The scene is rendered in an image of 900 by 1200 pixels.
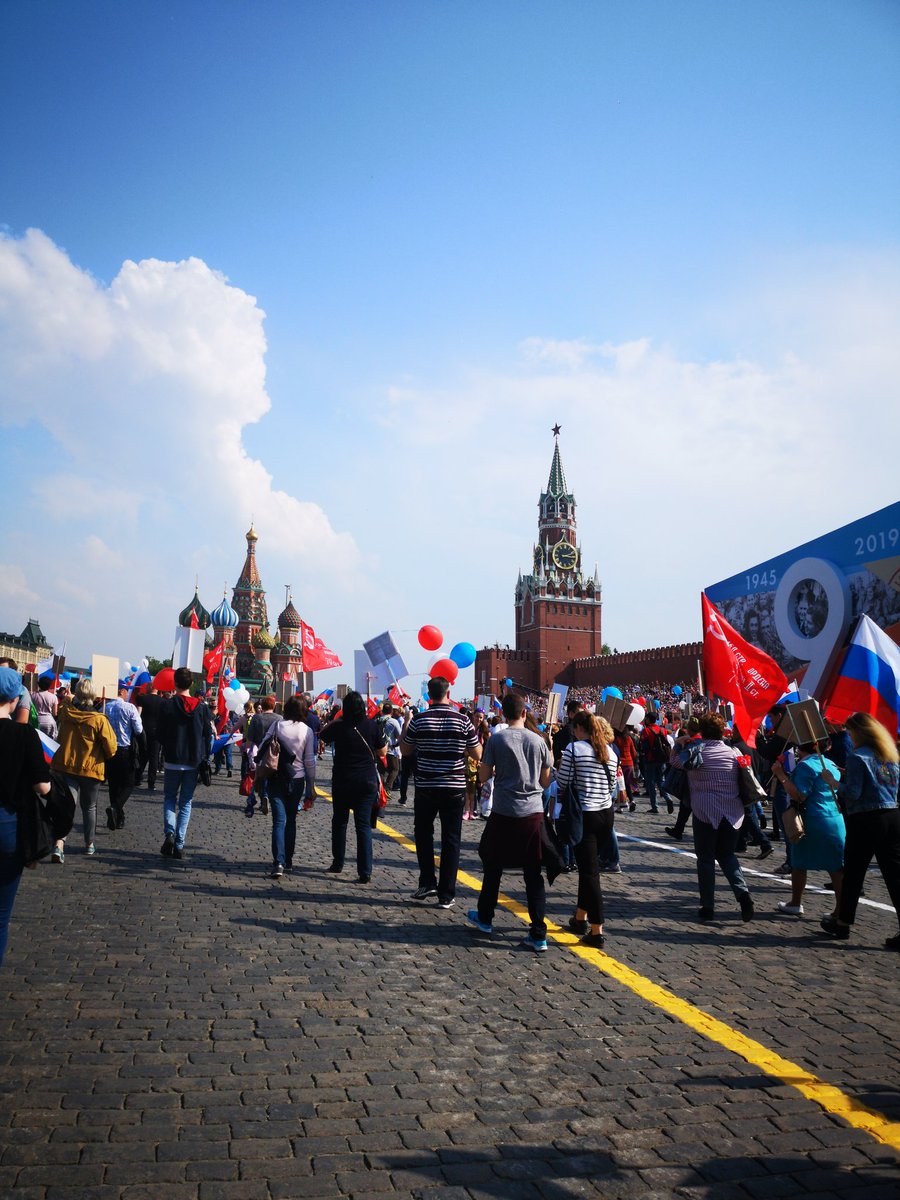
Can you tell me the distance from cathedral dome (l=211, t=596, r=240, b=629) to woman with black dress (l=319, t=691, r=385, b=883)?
79.3m

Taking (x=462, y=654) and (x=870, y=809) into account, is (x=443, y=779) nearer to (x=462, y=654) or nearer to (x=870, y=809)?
(x=870, y=809)

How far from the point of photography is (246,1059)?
3955mm

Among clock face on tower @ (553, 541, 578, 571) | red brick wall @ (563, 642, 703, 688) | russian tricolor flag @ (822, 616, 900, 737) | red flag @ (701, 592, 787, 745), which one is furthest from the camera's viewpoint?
clock face on tower @ (553, 541, 578, 571)

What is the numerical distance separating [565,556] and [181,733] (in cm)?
10764

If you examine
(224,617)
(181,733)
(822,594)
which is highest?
(224,617)

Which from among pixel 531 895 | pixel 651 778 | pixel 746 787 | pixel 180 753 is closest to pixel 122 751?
pixel 180 753

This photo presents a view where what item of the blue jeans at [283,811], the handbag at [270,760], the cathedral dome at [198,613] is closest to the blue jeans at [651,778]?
the blue jeans at [283,811]

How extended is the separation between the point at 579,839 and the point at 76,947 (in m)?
3.66

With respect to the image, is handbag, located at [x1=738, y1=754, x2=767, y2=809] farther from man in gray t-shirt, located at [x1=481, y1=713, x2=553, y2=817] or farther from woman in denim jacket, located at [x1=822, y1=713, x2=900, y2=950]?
man in gray t-shirt, located at [x1=481, y1=713, x2=553, y2=817]

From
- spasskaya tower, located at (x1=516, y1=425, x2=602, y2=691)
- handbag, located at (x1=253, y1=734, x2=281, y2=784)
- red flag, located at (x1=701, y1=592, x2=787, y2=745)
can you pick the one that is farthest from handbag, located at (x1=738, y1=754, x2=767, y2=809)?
spasskaya tower, located at (x1=516, y1=425, x2=602, y2=691)

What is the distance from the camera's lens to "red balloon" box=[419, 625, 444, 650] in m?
16.5

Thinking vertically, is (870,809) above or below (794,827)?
above

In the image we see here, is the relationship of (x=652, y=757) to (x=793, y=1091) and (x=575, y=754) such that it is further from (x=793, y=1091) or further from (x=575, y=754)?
(x=793, y=1091)

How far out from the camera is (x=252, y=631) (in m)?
91.5
